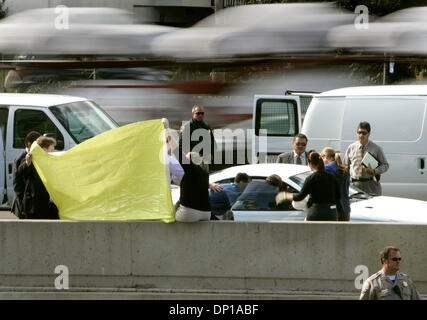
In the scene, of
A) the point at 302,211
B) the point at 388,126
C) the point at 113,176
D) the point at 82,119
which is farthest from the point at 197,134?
the point at 113,176

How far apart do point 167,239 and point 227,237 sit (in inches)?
24.9

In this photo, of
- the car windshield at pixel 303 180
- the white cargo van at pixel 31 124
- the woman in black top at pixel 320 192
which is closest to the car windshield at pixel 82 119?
the white cargo van at pixel 31 124

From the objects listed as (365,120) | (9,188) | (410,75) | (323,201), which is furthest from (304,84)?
(323,201)

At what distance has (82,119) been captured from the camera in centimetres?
1395

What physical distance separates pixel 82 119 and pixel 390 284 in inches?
317

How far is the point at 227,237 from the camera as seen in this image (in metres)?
8.64

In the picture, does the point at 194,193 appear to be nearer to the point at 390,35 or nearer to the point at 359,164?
the point at 359,164

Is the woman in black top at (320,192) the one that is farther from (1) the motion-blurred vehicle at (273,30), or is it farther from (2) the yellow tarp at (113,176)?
(1) the motion-blurred vehicle at (273,30)

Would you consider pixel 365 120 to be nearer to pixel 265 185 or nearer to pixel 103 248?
pixel 265 185

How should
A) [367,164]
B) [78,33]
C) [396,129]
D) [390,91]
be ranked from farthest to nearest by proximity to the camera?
[78,33], [390,91], [396,129], [367,164]

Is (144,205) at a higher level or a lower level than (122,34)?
lower

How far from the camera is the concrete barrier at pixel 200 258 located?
848cm

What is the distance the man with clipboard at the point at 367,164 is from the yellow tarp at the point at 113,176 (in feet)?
11.9
